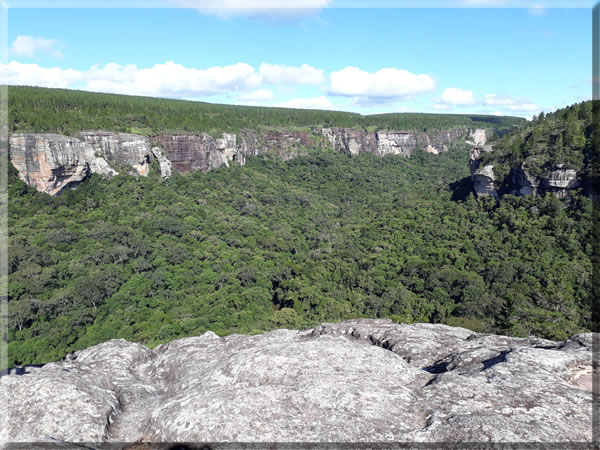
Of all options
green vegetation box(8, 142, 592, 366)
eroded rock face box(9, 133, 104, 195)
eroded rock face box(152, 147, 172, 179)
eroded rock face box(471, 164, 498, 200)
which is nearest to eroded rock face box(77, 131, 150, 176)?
eroded rock face box(152, 147, 172, 179)

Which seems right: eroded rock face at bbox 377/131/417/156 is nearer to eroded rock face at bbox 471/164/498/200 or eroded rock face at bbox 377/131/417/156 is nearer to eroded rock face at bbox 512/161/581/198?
eroded rock face at bbox 471/164/498/200

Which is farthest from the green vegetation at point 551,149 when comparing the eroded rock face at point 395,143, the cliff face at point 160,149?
the eroded rock face at point 395,143

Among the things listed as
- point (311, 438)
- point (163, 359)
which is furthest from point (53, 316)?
point (311, 438)

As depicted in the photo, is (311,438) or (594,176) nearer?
(311,438)

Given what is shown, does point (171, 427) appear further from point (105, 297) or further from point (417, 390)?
point (105, 297)

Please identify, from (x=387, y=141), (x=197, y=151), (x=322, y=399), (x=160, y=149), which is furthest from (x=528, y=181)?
(x=387, y=141)

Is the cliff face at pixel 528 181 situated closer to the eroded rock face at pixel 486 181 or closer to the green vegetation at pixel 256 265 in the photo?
the eroded rock face at pixel 486 181
